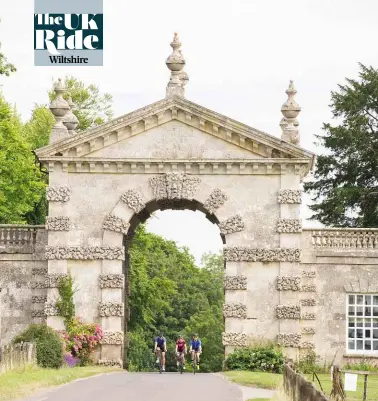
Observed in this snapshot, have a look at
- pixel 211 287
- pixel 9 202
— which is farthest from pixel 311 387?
pixel 211 287

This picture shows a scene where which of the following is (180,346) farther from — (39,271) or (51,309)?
(39,271)

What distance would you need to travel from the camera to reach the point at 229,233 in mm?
45031

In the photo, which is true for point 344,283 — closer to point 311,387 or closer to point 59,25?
point 59,25

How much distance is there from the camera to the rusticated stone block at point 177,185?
148 ft

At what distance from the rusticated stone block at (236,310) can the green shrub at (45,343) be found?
6332 millimetres

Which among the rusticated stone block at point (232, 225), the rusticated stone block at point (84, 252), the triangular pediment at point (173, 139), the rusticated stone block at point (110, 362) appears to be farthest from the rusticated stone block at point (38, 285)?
the rusticated stone block at point (232, 225)

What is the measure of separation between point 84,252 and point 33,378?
38.6 ft

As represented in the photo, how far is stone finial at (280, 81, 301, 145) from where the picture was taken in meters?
45.1

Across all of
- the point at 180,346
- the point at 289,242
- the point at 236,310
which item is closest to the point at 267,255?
the point at 289,242

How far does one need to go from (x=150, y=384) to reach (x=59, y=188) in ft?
38.4

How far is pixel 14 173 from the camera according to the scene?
5838 cm

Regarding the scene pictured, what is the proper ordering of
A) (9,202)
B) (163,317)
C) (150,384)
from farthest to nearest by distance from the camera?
(163,317) → (9,202) → (150,384)

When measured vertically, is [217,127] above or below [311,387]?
above

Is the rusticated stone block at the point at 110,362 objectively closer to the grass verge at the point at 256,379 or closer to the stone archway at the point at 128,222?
the stone archway at the point at 128,222
